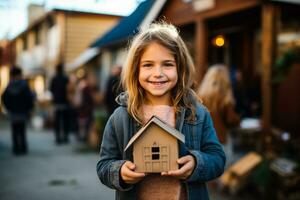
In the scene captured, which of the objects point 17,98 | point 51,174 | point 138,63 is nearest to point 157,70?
point 138,63

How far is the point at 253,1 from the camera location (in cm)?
627

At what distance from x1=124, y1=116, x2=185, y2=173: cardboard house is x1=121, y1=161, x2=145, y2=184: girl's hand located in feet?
0.10

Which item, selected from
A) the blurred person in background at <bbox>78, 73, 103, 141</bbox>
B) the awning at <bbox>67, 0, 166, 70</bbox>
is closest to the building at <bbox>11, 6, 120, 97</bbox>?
the blurred person in background at <bbox>78, 73, 103, 141</bbox>

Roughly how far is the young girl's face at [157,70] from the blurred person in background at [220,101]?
371 cm

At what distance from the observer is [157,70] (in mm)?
1860

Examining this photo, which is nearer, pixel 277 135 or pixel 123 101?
pixel 123 101

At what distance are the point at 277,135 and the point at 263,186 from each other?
1248 millimetres

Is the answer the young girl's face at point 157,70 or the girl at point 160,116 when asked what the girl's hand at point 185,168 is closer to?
the girl at point 160,116

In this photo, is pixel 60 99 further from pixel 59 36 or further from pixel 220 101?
pixel 59 36

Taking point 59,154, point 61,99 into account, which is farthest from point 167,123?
point 61,99

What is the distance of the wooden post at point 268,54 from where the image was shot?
19.3ft

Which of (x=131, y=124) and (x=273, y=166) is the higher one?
(x=131, y=124)

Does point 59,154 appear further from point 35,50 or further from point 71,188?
point 35,50

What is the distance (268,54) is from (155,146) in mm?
4520
